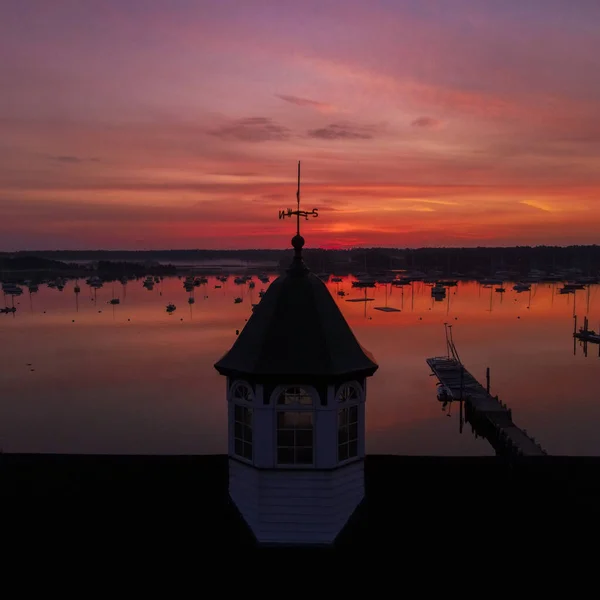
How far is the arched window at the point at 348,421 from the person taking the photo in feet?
33.4

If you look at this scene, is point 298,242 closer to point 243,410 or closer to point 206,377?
point 243,410

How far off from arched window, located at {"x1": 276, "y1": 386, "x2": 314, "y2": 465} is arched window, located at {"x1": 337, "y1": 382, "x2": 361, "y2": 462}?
453mm

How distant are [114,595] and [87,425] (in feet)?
115

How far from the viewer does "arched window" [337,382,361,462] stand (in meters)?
10.2

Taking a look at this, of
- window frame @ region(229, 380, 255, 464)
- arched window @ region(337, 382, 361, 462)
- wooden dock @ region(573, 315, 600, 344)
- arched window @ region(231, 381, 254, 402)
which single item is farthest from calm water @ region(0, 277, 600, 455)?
arched window @ region(337, 382, 361, 462)

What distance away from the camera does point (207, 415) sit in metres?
43.6

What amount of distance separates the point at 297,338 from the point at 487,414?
33815 millimetres

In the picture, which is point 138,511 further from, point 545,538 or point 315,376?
point 545,538

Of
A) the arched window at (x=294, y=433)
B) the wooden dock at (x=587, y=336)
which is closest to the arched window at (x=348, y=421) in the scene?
the arched window at (x=294, y=433)

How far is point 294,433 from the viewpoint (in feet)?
32.8

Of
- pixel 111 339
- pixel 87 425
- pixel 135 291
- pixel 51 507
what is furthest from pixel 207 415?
pixel 135 291

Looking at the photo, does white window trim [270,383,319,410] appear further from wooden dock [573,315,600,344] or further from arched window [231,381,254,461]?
wooden dock [573,315,600,344]

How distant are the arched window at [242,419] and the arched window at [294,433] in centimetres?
46

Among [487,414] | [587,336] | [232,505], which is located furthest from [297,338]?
[587,336]
